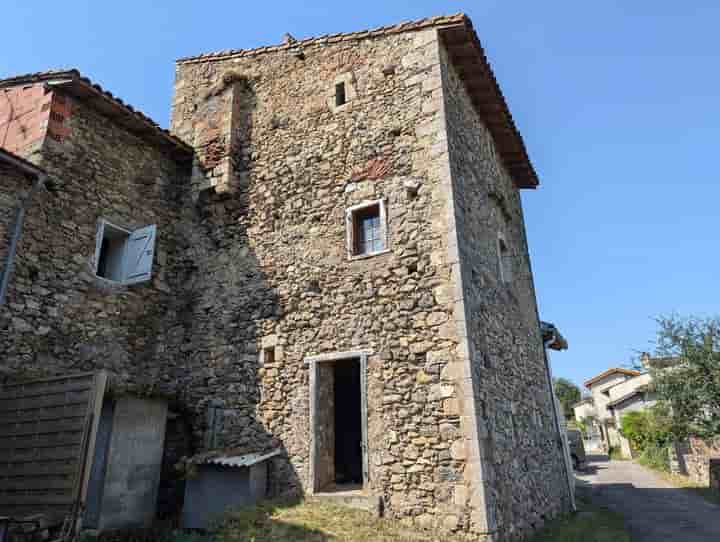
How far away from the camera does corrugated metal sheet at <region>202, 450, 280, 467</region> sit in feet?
23.5

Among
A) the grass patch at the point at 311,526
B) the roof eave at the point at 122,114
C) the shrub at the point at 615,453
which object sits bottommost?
the grass patch at the point at 311,526

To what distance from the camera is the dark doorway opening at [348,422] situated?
9.56 metres

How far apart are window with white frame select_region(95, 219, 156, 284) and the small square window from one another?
3411 mm

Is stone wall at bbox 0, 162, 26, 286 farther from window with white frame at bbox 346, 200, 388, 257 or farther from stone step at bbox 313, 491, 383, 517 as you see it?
stone step at bbox 313, 491, 383, 517

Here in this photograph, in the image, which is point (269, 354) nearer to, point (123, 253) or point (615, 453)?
point (123, 253)

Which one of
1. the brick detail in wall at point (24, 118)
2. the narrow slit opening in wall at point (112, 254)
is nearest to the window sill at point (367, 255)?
the narrow slit opening in wall at point (112, 254)

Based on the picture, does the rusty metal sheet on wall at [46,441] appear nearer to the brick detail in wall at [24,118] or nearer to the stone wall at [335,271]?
the stone wall at [335,271]

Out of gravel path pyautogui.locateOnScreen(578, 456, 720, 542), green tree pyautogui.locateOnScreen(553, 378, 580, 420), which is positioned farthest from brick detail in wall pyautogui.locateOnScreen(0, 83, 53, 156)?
green tree pyautogui.locateOnScreen(553, 378, 580, 420)

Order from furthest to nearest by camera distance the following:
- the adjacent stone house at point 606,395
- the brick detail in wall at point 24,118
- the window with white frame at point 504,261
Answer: the adjacent stone house at point 606,395 → the window with white frame at point 504,261 → the brick detail in wall at point 24,118

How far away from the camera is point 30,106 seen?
8.49 meters

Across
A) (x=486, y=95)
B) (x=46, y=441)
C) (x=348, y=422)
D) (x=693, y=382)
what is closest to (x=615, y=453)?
(x=693, y=382)

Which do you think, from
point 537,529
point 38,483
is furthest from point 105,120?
point 537,529

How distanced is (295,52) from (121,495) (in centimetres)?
850

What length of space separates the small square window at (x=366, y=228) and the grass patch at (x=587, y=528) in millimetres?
5068
